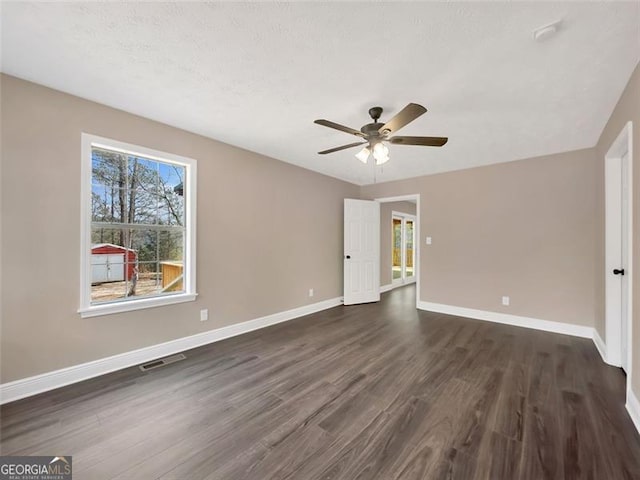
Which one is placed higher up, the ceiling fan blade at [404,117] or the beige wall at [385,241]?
the ceiling fan blade at [404,117]

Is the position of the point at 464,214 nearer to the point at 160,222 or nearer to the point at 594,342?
the point at 594,342

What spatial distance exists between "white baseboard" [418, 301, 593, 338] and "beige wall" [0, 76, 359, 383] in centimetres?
252

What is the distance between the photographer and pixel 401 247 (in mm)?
7320

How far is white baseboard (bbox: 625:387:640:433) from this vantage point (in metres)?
1.75

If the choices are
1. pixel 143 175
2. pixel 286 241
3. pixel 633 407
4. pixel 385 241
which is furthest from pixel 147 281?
pixel 385 241

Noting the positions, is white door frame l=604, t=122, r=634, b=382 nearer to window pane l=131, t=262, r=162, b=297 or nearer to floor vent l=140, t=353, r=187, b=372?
floor vent l=140, t=353, r=187, b=372

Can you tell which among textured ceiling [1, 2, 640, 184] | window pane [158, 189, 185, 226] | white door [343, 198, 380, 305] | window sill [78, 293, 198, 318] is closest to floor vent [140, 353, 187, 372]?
window sill [78, 293, 198, 318]

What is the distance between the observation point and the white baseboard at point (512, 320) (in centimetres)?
346

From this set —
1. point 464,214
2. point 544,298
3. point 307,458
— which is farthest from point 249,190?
point 544,298

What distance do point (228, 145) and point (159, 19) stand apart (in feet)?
6.36

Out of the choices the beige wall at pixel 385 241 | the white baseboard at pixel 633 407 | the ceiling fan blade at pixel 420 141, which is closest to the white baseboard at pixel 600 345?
the white baseboard at pixel 633 407

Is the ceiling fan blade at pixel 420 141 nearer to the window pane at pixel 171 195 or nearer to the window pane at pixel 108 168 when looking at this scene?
the window pane at pixel 171 195

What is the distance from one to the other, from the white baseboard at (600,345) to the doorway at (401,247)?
3915mm

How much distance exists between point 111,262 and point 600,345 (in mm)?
5424
